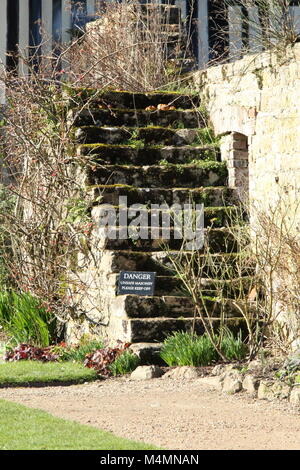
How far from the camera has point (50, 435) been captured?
5.95 meters

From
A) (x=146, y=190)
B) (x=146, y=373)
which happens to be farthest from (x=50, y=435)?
(x=146, y=190)

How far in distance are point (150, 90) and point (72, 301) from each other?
379 centimetres

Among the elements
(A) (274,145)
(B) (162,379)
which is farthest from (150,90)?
(B) (162,379)

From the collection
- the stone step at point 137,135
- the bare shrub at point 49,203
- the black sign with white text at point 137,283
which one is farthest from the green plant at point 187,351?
the stone step at point 137,135

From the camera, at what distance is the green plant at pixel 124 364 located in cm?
889

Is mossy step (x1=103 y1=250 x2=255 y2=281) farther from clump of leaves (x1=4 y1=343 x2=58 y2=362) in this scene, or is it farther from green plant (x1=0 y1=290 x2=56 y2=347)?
green plant (x1=0 y1=290 x2=56 y2=347)

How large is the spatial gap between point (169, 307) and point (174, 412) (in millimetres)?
2636

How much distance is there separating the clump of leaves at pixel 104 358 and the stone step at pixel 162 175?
2218 mm

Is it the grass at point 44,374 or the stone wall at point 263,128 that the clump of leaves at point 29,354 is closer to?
the grass at point 44,374

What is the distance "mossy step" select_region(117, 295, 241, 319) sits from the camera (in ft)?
31.0

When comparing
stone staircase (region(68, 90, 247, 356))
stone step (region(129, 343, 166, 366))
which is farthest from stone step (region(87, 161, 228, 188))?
stone step (region(129, 343, 166, 366))

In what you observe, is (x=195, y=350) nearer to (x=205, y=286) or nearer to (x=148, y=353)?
(x=148, y=353)

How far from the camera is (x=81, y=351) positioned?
957cm

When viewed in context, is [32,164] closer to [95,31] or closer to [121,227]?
[121,227]
